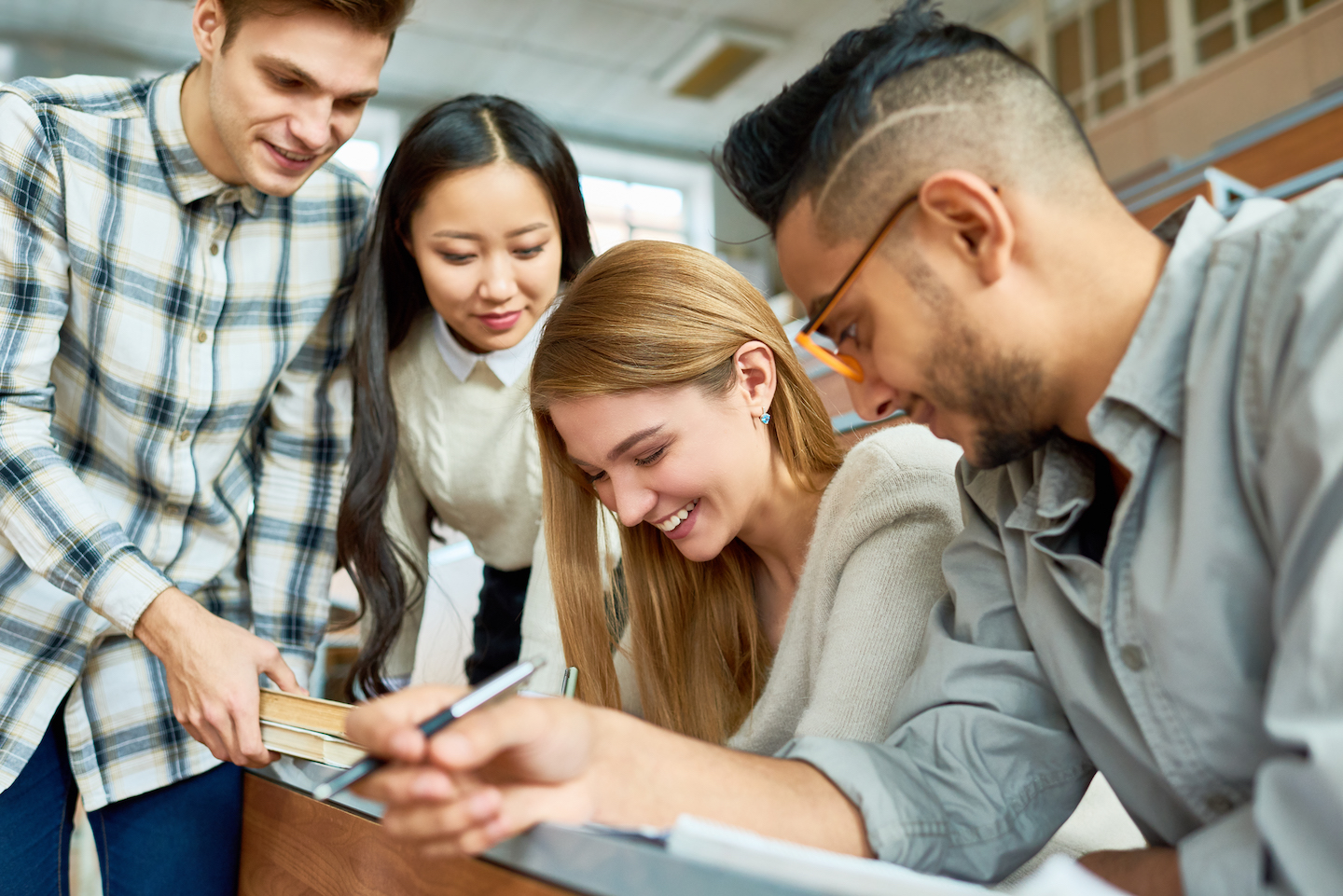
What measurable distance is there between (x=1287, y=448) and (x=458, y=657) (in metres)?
1.41

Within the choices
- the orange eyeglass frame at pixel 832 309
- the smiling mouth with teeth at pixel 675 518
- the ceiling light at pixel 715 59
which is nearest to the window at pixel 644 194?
the ceiling light at pixel 715 59

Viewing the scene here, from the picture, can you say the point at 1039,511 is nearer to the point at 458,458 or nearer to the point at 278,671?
the point at 278,671

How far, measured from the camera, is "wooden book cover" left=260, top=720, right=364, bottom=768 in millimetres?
811

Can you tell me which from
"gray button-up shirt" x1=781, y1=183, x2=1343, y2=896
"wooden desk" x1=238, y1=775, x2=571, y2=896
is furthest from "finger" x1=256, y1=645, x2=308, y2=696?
"gray button-up shirt" x1=781, y1=183, x2=1343, y2=896

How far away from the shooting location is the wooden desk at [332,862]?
654mm

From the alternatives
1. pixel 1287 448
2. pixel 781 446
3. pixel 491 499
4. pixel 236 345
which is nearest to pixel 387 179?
pixel 236 345

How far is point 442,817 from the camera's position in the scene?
0.52m

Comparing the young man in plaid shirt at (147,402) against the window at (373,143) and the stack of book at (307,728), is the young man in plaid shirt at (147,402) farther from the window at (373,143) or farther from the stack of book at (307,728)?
the window at (373,143)

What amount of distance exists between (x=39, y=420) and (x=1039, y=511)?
1080mm

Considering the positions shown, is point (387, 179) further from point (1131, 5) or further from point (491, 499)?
point (1131, 5)

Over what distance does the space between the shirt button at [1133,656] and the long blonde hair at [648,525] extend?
0.57m

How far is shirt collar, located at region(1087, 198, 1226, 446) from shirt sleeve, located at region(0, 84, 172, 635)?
94 centimetres

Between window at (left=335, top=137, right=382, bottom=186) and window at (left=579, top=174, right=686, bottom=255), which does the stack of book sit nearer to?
window at (left=335, top=137, right=382, bottom=186)

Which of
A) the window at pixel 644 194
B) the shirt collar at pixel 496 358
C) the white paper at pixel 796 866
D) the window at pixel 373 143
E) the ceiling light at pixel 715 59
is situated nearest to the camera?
the white paper at pixel 796 866
